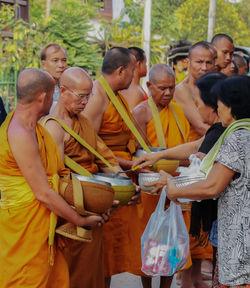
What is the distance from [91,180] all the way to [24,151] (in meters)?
0.47

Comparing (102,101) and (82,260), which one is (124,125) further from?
(82,260)

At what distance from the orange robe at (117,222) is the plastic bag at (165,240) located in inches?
27.7

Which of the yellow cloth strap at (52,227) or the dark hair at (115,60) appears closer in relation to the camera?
the yellow cloth strap at (52,227)

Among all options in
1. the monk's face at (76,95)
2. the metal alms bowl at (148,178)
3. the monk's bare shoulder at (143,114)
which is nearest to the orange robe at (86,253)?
the monk's face at (76,95)

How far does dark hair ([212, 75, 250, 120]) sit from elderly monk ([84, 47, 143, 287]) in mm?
1692

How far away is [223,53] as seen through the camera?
6.71 m

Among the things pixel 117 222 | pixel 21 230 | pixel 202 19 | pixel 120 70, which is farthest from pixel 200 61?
pixel 202 19

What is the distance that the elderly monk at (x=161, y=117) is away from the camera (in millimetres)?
4953

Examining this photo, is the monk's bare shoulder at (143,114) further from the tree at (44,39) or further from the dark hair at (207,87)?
the tree at (44,39)

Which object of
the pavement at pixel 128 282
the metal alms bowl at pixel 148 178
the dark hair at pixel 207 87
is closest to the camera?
the dark hair at pixel 207 87

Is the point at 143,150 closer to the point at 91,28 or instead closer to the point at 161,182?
the point at 161,182

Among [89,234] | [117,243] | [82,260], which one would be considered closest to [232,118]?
[89,234]

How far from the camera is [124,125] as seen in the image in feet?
15.5

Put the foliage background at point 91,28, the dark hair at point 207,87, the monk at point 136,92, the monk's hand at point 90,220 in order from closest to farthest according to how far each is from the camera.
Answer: the monk's hand at point 90,220
the dark hair at point 207,87
the monk at point 136,92
the foliage background at point 91,28
